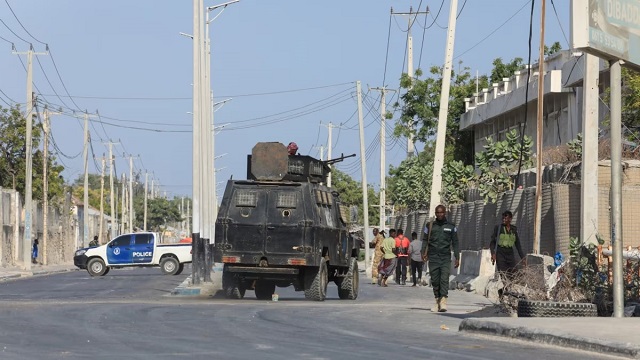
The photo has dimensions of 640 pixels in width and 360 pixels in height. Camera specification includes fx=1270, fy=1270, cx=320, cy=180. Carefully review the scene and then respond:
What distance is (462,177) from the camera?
1870 inches

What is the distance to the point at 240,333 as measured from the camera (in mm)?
15719

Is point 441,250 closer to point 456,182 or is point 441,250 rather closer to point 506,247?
point 506,247

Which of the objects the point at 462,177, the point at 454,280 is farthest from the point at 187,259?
the point at 454,280

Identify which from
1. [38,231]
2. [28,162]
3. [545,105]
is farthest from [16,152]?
[545,105]

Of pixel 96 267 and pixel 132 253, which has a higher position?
pixel 132 253

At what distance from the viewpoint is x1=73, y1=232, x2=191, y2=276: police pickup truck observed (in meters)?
54.6

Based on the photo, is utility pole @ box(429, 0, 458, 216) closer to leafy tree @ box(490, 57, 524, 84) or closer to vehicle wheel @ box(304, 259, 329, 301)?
vehicle wheel @ box(304, 259, 329, 301)

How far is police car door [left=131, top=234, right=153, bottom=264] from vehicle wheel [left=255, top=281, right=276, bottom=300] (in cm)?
2745

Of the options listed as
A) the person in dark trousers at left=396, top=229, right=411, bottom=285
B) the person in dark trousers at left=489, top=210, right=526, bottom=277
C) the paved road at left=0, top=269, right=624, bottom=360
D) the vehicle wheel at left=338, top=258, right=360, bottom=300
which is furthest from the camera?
the person in dark trousers at left=396, top=229, right=411, bottom=285

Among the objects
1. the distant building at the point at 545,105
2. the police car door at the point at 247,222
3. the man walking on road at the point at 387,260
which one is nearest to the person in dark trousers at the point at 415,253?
the man walking on road at the point at 387,260

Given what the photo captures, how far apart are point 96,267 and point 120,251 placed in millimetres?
1336

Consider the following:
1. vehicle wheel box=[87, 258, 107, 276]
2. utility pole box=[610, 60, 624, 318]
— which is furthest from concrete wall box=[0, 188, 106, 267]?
utility pole box=[610, 60, 624, 318]

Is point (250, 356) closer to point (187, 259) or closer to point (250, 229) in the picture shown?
point (250, 229)

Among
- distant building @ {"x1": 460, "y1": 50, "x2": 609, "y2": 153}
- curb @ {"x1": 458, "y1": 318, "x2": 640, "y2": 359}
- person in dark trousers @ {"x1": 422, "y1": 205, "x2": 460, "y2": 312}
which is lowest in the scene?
curb @ {"x1": 458, "y1": 318, "x2": 640, "y2": 359}
